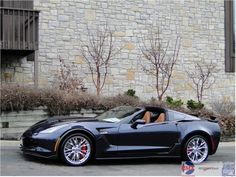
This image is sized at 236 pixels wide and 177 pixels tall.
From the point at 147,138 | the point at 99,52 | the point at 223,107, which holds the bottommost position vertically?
the point at 147,138

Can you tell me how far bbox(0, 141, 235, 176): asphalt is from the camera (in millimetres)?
8953

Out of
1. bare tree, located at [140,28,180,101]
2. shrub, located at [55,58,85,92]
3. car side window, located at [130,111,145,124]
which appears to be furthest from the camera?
bare tree, located at [140,28,180,101]

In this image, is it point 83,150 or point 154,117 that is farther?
point 154,117

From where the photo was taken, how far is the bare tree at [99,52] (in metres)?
20.6

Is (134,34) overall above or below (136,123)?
above

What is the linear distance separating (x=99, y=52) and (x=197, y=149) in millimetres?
10549

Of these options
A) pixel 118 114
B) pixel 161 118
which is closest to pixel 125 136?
pixel 118 114

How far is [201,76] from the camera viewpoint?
22922mm

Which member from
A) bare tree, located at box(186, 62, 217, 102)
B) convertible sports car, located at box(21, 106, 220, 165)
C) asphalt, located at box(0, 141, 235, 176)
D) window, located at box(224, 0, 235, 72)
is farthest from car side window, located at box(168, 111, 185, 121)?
window, located at box(224, 0, 235, 72)

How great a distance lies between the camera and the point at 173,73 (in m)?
22.5

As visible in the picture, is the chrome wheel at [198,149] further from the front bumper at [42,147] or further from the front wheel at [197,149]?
the front bumper at [42,147]

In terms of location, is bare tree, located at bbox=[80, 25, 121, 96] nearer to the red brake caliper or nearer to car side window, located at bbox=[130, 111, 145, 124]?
car side window, located at bbox=[130, 111, 145, 124]

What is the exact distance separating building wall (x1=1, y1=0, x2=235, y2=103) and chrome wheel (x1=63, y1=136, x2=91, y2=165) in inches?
392

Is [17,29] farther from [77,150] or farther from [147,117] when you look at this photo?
[77,150]
